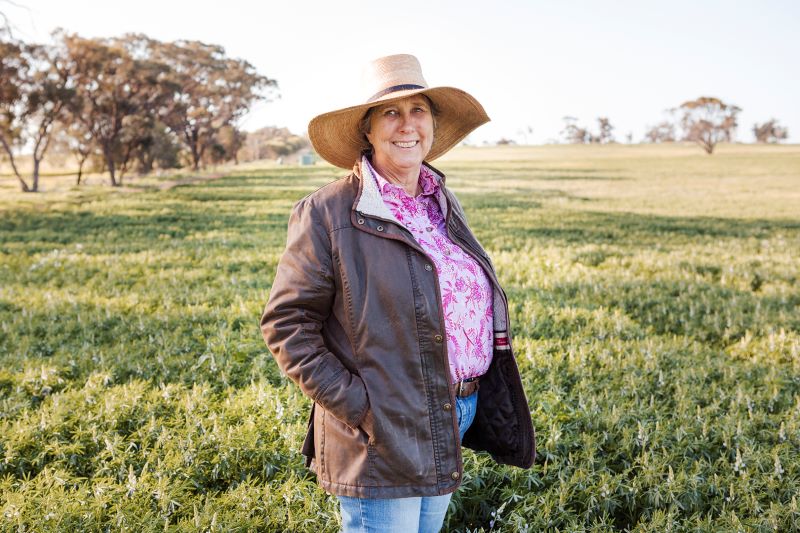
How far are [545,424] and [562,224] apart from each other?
13.0 m

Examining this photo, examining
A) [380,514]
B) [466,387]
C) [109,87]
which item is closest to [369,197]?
[466,387]

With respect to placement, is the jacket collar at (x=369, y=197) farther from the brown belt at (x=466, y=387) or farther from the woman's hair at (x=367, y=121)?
the brown belt at (x=466, y=387)

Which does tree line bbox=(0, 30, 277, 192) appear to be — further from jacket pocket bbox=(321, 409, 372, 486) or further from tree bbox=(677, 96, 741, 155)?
tree bbox=(677, 96, 741, 155)

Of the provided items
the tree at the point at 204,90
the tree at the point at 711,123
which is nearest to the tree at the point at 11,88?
the tree at the point at 204,90

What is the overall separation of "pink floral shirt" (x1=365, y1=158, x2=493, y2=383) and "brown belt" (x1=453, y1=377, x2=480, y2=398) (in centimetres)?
3

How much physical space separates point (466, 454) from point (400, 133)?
2490 millimetres

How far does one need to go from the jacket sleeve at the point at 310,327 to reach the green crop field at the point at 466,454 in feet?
5.11

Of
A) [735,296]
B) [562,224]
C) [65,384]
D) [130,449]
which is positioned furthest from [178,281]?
[562,224]

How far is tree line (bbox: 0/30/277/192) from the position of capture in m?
32.0

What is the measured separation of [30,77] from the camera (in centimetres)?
3167

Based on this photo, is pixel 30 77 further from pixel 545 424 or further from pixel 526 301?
pixel 545 424

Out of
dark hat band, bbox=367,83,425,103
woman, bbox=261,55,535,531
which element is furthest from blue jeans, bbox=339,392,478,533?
dark hat band, bbox=367,83,425,103

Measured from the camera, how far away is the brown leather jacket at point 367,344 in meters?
2.23

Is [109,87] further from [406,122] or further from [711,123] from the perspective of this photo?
[711,123]
